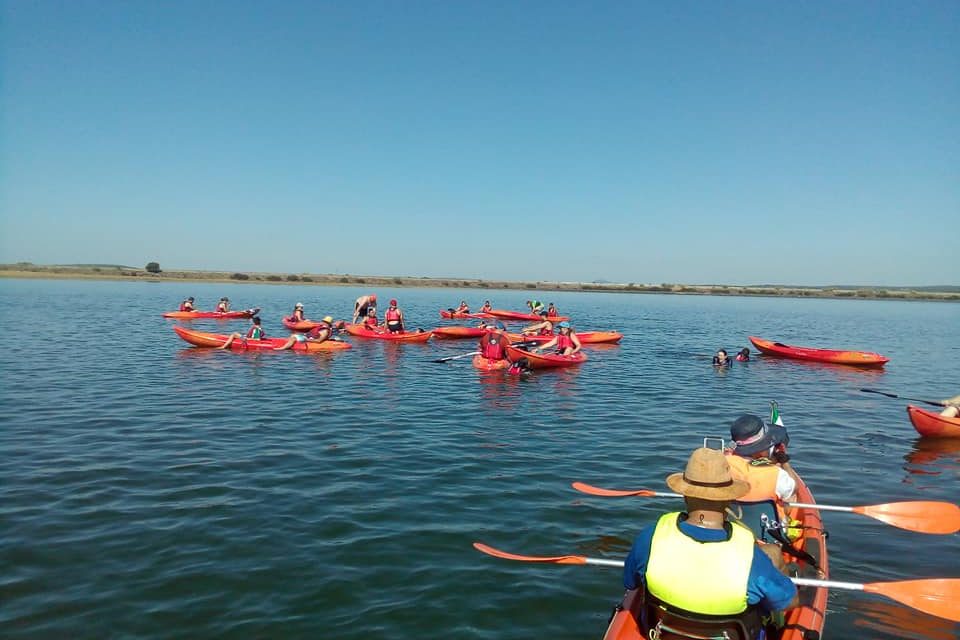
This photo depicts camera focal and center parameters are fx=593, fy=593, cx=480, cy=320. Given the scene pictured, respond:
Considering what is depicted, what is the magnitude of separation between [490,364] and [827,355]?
16.9m

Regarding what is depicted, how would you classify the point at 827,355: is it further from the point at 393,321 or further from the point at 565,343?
the point at 393,321

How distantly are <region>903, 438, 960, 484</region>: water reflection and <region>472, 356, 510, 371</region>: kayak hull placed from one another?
41.2 ft

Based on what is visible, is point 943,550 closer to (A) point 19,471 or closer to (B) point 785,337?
(A) point 19,471

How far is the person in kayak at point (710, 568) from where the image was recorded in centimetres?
407

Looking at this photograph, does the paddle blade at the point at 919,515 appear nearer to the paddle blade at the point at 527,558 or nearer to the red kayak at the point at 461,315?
the paddle blade at the point at 527,558

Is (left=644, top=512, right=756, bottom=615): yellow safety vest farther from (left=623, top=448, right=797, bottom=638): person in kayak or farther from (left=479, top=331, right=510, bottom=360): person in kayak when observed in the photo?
(left=479, top=331, right=510, bottom=360): person in kayak

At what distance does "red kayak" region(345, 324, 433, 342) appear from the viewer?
30.4 meters

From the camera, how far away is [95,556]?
723 cm

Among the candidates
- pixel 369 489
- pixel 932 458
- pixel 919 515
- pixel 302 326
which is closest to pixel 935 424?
pixel 932 458

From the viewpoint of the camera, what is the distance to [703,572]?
4098 millimetres

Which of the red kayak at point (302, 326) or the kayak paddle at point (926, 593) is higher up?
the red kayak at point (302, 326)

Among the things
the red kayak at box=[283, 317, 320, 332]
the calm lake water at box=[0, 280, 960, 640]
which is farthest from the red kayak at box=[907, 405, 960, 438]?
the red kayak at box=[283, 317, 320, 332]

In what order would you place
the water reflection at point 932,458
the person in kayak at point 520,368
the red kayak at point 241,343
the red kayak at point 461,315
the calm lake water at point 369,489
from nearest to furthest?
the calm lake water at point 369,489, the water reflection at point 932,458, the person in kayak at point 520,368, the red kayak at point 241,343, the red kayak at point 461,315

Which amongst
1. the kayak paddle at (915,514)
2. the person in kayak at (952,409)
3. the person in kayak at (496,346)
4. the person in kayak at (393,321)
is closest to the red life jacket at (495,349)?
the person in kayak at (496,346)
